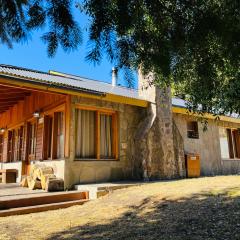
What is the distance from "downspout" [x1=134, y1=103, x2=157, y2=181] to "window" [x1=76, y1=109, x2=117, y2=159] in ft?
3.13

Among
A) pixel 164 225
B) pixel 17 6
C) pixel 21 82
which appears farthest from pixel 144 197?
pixel 17 6

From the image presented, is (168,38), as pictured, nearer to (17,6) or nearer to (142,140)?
(17,6)

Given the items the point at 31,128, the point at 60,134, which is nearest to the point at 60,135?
the point at 60,134

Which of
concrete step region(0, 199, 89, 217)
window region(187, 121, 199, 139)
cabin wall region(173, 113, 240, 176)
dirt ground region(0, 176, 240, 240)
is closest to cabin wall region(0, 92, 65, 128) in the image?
concrete step region(0, 199, 89, 217)

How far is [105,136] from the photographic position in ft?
36.3

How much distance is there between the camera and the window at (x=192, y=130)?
13.9 m

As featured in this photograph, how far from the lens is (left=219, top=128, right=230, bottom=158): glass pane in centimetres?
1536

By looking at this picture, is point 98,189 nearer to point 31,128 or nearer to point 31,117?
point 31,117

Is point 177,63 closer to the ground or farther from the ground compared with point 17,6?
closer to the ground

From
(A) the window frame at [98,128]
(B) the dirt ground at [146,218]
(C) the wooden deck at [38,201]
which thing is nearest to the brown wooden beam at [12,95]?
(A) the window frame at [98,128]

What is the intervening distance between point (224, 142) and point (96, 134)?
8029mm

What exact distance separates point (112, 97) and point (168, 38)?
286 inches

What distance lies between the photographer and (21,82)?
27.4ft

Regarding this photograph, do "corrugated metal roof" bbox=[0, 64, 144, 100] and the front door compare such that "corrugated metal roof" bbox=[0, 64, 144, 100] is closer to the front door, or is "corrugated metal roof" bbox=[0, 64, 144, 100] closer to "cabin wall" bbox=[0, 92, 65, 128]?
"cabin wall" bbox=[0, 92, 65, 128]
